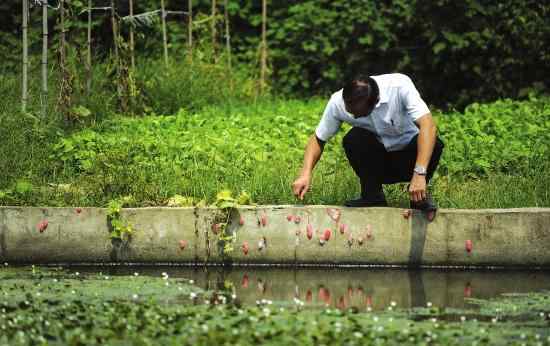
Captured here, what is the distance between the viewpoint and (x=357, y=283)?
8.48 metres

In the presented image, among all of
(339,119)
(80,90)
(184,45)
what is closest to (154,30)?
(184,45)

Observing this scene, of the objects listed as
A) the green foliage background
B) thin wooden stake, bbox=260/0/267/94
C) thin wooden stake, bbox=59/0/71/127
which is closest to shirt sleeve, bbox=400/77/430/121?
thin wooden stake, bbox=59/0/71/127

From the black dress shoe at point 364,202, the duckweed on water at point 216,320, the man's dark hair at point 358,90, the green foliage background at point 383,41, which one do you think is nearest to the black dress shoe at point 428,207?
the black dress shoe at point 364,202

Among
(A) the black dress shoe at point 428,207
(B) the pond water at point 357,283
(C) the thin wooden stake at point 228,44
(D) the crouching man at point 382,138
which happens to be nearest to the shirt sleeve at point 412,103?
(D) the crouching man at point 382,138

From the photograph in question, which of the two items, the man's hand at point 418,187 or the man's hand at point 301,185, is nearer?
the man's hand at point 418,187

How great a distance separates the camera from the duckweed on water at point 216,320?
20.9 ft

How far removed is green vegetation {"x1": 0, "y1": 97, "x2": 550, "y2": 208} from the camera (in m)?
9.80

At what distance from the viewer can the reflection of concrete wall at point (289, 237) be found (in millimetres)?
8906

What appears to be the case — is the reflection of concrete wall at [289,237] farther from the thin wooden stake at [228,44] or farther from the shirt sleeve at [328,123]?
the thin wooden stake at [228,44]

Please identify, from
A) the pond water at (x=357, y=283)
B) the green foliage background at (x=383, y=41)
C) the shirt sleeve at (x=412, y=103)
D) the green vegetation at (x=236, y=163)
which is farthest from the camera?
the green foliage background at (x=383, y=41)

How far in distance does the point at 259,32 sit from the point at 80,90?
17.0 ft

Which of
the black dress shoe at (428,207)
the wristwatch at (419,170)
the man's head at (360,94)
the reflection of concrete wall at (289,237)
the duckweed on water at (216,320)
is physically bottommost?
the duckweed on water at (216,320)

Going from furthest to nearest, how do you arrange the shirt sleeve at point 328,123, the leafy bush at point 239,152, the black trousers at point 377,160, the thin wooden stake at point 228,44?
the thin wooden stake at point 228,44
the leafy bush at point 239,152
the black trousers at point 377,160
the shirt sleeve at point 328,123

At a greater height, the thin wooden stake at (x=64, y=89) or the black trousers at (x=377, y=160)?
the thin wooden stake at (x=64, y=89)
